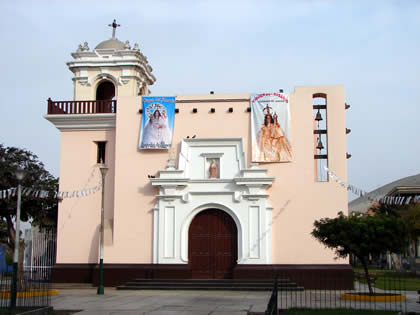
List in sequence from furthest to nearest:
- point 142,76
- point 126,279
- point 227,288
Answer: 1. point 142,76
2. point 126,279
3. point 227,288

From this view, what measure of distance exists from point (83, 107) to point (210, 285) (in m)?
10.5

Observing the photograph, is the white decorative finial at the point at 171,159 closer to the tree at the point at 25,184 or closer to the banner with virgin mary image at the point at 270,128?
the banner with virgin mary image at the point at 270,128

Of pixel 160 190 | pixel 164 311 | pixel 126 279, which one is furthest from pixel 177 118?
pixel 164 311

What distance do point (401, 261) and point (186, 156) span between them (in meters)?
26.3

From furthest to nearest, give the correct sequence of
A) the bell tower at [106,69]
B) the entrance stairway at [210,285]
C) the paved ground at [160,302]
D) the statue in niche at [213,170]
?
1. the bell tower at [106,69]
2. the statue in niche at [213,170]
3. the entrance stairway at [210,285]
4. the paved ground at [160,302]

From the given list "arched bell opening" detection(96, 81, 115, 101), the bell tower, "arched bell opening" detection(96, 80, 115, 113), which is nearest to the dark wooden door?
the bell tower

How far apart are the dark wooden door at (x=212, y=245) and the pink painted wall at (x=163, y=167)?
1.86 m

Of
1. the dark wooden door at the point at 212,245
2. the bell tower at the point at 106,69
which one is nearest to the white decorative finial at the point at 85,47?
the bell tower at the point at 106,69

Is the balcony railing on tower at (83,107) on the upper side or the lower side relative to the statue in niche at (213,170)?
upper

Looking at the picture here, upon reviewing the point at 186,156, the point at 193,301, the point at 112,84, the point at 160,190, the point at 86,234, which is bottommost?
the point at 193,301

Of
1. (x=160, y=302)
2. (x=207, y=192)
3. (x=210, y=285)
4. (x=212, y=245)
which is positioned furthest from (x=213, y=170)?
(x=160, y=302)

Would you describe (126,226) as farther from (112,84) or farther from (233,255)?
(112,84)

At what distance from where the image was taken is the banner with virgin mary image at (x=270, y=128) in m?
25.0

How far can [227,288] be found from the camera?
23.3 m
